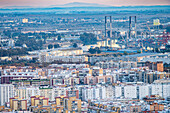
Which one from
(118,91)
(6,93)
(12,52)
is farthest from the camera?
(12,52)

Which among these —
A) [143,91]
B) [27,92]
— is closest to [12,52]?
[27,92]

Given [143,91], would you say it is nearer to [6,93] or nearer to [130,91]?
[130,91]

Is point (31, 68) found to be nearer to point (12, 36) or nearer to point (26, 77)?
point (26, 77)

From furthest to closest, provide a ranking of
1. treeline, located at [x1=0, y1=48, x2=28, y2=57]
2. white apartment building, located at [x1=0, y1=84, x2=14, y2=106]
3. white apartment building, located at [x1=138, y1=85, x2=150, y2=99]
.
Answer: treeline, located at [x1=0, y1=48, x2=28, y2=57], white apartment building, located at [x1=138, y1=85, x2=150, y2=99], white apartment building, located at [x1=0, y1=84, x2=14, y2=106]

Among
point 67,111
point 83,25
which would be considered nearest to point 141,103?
point 67,111

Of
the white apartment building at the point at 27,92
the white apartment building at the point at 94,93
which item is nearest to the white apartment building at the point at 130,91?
the white apartment building at the point at 94,93

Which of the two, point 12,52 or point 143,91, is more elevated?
point 143,91

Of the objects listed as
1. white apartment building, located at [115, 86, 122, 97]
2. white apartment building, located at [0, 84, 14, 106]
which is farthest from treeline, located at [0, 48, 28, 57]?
white apartment building, located at [115, 86, 122, 97]

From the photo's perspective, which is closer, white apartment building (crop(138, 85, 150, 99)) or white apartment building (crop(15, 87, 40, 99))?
white apartment building (crop(15, 87, 40, 99))

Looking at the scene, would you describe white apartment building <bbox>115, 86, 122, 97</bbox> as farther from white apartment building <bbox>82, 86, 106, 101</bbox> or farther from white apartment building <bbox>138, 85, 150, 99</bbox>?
white apartment building <bbox>138, 85, 150, 99</bbox>

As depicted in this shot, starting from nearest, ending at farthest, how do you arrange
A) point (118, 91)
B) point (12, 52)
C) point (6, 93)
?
point (6, 93)
point (118, 91)
point (12, 52)
